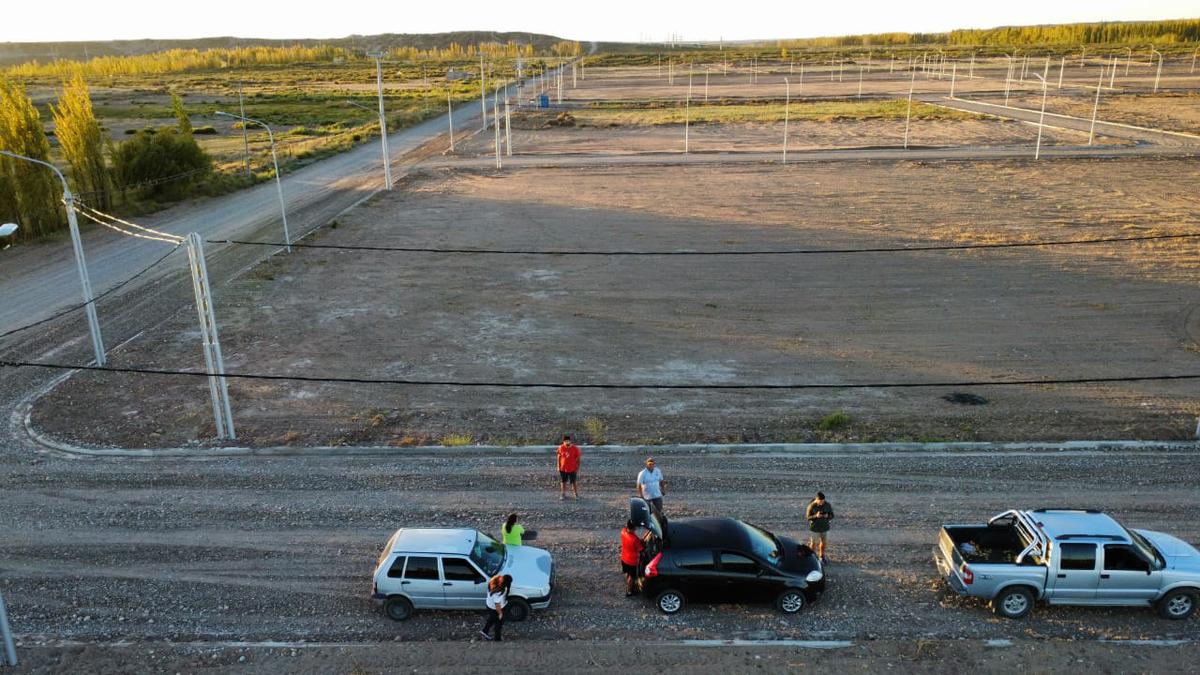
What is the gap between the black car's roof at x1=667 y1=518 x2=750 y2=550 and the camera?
12234 millimetres

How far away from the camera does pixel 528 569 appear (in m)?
12.2

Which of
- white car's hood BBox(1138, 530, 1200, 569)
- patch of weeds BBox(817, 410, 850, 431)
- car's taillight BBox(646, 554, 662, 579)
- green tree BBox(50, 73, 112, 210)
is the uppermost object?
green tree BBox(50, 73, 112, 210)

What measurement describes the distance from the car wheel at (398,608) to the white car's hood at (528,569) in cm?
144

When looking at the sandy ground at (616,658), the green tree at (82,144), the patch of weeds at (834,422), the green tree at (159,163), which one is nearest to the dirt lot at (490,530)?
the sandy ground at (616,658)

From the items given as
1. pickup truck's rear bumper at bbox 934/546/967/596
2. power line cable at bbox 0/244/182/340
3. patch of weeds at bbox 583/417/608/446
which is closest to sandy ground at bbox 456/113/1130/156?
power line cable at bbox 0/244/182/340

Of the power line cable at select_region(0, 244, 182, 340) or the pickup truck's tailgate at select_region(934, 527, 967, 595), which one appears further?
the power line cable at select_region(0, 244, 182, 340)

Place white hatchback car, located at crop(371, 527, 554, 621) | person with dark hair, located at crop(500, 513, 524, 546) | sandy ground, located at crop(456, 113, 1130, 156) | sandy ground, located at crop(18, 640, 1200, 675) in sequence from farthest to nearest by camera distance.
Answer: sandy ground, located at crop(456, 113, 1130, 156)
person with dark hair, located at crop(500, 513, 524, 546)
white hatchback car, located at crop(371, 527, 554, 621)
sandy ground, located at crop(18, 640, 1200, 675)

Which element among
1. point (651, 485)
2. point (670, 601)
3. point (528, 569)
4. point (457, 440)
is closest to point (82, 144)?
point (457, 440)

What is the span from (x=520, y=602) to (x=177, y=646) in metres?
4.75

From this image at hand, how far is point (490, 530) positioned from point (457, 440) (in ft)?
12.9

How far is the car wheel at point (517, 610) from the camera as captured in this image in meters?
11.8

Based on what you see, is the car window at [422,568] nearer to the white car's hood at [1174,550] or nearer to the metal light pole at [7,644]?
the metal light pole at [7,644]

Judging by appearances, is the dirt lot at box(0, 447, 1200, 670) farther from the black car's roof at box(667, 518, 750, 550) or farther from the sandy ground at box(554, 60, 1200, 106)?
the sandy ground at box(554, 60, 1200, 106)

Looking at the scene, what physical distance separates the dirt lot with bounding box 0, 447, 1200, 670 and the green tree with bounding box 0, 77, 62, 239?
25.4 metres
